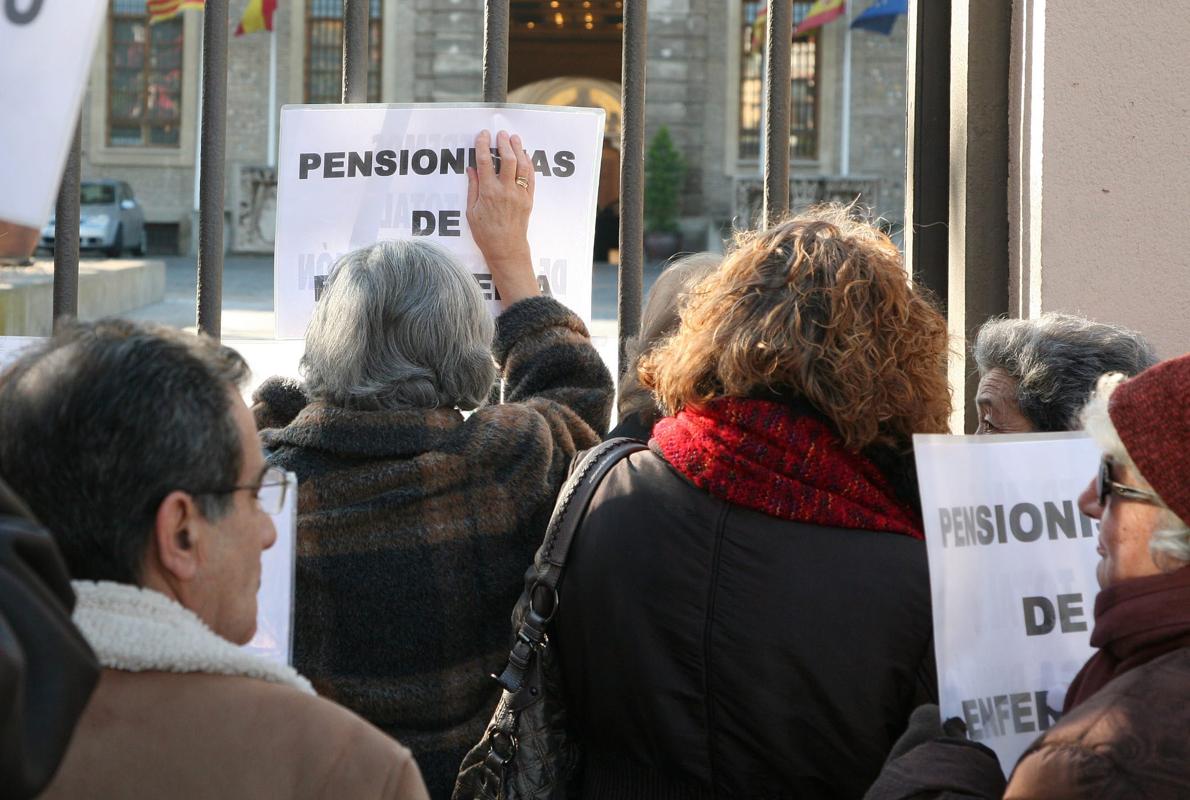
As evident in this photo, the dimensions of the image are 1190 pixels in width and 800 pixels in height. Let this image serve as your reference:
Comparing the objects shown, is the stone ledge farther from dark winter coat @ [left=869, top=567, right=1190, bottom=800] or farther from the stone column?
dark winter coat @ [left=869, top=567, right=1190, bottom=800]

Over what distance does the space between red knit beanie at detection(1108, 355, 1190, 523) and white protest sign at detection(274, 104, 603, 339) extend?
4.09 ft

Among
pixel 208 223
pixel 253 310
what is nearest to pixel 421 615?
pixel 208 223

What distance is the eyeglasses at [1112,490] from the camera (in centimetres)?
161

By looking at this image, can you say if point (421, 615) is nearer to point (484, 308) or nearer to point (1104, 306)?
point (484, 308)

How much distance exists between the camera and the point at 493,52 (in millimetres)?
2732

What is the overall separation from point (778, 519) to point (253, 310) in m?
13.0

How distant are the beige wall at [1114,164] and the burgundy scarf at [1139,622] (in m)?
1.20

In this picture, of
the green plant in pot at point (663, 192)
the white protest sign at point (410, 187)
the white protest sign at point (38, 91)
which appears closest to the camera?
the white protest sign at point (38, 91)

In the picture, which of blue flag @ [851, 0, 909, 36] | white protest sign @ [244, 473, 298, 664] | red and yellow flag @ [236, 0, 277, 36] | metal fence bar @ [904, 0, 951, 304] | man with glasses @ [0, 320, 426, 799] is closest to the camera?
man with glasses @ [0, 320, 426, 799]

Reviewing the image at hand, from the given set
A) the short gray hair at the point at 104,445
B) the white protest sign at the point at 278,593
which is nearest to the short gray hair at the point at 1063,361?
the white protest sign at the point at 278,593

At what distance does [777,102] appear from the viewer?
9.20 feet

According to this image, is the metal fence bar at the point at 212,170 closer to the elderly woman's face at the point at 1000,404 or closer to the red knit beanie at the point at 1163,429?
the elderly woman's face at the point at 1000,404

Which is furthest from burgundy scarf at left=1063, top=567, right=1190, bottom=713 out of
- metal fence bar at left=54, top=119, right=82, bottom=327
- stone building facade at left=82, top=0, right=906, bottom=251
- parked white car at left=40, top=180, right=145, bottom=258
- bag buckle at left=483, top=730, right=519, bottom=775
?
stone building facade at left=82, top=0, right=906, bottom=251

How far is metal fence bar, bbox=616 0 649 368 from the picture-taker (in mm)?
2758
